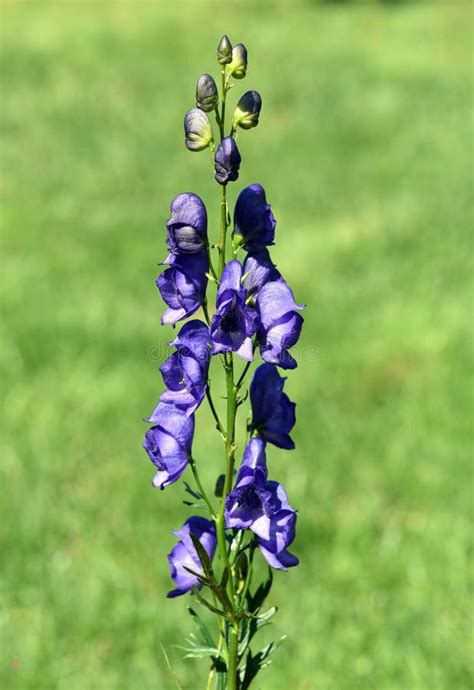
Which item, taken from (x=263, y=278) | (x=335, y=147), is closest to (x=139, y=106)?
(x=335, y=147)

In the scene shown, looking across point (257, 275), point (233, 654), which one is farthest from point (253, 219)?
point (233, 654)

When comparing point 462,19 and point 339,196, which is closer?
point 339,196

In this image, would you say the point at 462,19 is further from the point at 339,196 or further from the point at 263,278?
the point at 263,278

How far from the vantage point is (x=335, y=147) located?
38.8 ft

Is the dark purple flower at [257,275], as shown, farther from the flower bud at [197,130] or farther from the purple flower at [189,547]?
the purple flower at [189,547]

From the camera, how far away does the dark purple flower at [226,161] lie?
75.5 inches

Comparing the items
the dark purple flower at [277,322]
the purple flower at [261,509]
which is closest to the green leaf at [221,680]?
the purple flower at [261,509]

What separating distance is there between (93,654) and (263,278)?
264 cm

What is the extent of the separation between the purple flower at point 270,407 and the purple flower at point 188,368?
0.17 m

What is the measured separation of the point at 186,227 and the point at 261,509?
2.01ft

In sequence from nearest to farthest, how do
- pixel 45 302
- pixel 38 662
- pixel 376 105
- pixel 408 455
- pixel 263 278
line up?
pixel 263 278 < pixel 38 662 < pixel 408 455 < pixel 45 302 < pixel 376 105

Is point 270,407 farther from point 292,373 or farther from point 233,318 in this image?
point 292,373

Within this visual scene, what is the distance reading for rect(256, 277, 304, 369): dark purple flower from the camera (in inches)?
77.7

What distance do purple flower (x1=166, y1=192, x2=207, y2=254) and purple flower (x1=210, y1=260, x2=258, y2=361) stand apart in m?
0.11
